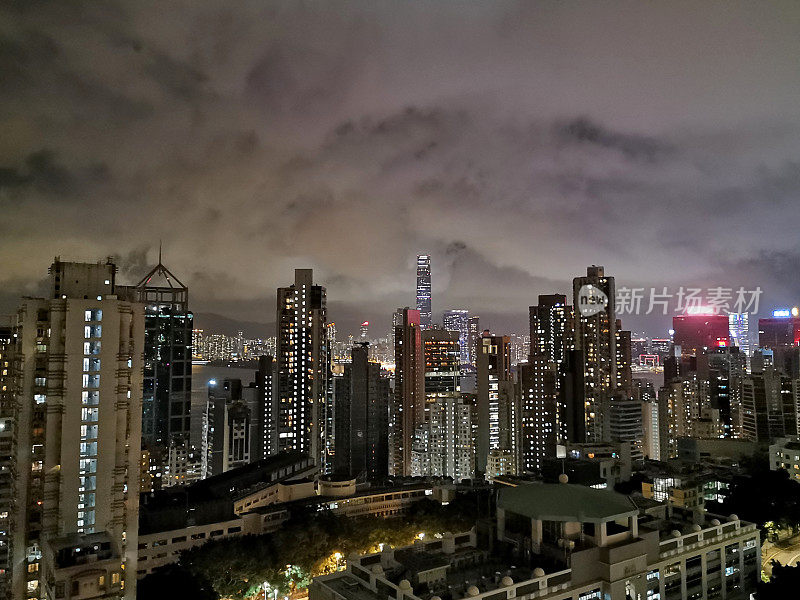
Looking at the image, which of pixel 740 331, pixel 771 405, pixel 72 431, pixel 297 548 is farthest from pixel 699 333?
pixel 72 431

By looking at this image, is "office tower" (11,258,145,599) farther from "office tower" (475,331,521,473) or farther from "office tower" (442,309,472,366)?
"office tower" (442,309,472,366)

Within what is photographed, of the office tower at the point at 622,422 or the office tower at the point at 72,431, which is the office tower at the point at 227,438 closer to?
the office tower at the point at 622,422

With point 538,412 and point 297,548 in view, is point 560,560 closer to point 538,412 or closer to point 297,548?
point 297,548

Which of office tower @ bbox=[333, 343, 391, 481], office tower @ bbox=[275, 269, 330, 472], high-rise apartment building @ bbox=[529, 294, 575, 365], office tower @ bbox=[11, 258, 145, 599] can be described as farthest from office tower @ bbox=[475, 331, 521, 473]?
office tower @ bbox=[11, 258, 145, 599]

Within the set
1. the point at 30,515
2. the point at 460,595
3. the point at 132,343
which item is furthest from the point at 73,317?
the point at 460,595

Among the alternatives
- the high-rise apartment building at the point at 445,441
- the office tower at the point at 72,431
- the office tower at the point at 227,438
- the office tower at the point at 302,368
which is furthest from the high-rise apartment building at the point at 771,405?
the office tower at the point at 227,438
